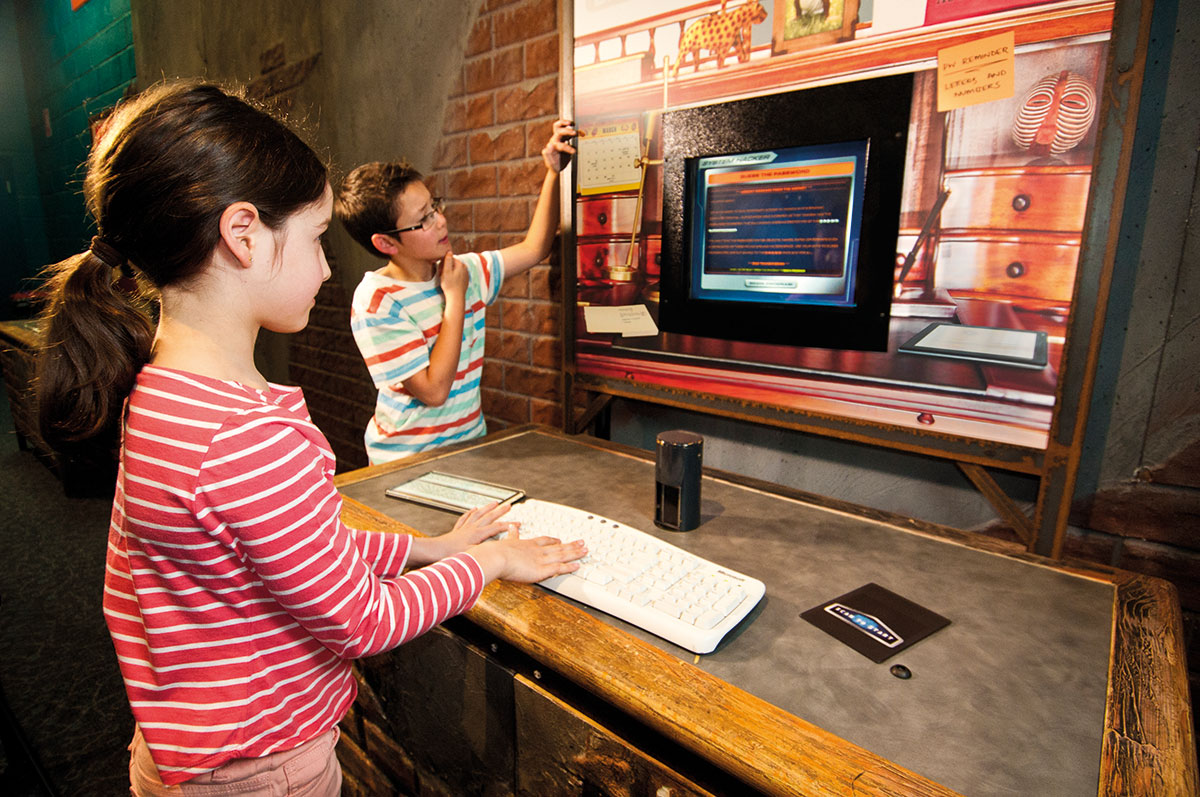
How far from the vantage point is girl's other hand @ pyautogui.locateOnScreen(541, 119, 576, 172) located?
1597 mm

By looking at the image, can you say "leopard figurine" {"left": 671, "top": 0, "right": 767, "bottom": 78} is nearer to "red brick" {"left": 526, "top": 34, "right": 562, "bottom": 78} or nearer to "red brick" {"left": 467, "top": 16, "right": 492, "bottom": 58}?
"red brick" {"left": 526, "top": 34, "right": 562, "bottom": 78}

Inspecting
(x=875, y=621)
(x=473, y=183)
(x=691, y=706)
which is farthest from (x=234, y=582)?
(x=473, y=183)

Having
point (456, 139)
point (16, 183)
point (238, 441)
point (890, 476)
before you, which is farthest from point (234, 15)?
point (16, 183)

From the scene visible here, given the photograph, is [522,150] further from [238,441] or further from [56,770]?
[56,770]

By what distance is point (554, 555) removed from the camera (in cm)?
95

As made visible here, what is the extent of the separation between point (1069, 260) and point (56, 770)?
8.20 ft

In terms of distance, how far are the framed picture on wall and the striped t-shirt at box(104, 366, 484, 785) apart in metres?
1.09

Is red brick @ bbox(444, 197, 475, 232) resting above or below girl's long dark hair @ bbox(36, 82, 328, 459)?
above

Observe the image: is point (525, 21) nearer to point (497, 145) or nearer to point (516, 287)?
point (497, 145)

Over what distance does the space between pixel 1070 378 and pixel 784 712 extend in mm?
712

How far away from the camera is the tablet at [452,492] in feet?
3.91

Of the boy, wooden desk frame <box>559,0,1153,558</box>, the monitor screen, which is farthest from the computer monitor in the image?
the boy

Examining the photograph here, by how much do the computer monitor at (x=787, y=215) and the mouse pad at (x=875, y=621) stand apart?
19.9 inches

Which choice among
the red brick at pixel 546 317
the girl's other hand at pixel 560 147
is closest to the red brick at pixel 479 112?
the girl's other hand at pixel 560 147
